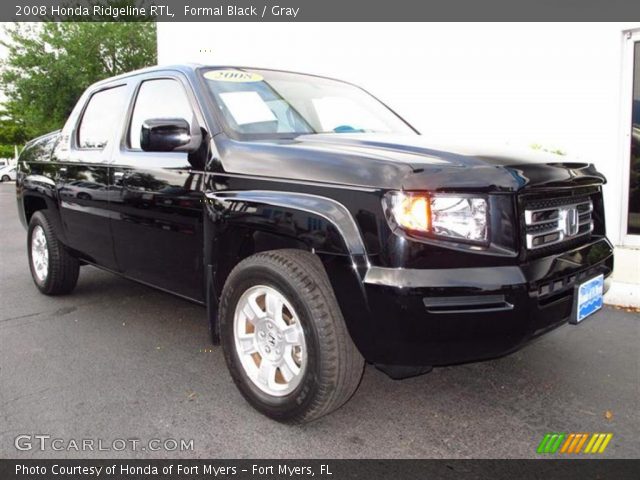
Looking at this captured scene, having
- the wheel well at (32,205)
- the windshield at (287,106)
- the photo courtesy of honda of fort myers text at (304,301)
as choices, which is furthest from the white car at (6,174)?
the windshield at (287,106)

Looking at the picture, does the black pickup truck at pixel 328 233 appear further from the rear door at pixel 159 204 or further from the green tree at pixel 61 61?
the green tree at pixel 61 61

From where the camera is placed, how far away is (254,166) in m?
2.76

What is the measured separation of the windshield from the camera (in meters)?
3.15

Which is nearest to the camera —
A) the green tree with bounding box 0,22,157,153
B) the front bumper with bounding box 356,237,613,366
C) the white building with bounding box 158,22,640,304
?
the front bumper with bounding box 356,237,613,366

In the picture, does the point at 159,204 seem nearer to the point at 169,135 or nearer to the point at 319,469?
the point at 169,135

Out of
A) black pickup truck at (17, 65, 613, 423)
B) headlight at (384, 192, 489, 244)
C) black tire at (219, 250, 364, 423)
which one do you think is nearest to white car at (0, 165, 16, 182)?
black pickup truck at (17, 65, 613, 423)

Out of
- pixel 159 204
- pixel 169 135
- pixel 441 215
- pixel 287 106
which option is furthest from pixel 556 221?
pixel 159 204

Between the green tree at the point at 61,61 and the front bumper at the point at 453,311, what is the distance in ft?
93.6

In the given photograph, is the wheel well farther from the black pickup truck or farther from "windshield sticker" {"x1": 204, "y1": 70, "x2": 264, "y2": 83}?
"windshield sticker" {"x1": 204, "y1": 70, "x2": 264, "y2": 83}

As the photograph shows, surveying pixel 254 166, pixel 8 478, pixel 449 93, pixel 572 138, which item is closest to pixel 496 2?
pixel 449 93

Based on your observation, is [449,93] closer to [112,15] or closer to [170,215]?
[170,215]

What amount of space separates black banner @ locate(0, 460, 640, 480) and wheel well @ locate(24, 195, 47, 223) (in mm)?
3129

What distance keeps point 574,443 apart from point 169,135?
2.51 m

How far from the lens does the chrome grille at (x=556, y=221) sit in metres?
2.38
